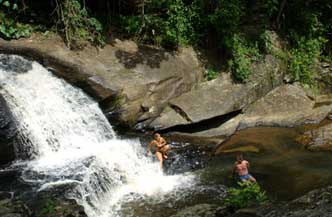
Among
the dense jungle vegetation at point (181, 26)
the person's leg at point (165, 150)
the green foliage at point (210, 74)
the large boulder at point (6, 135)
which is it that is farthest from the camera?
the green foliage at point (210, 74)

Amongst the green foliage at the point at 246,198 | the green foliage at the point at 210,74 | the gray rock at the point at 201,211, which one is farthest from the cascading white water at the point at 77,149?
the green foliage at the point at 210,74

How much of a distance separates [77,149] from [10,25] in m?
4.91

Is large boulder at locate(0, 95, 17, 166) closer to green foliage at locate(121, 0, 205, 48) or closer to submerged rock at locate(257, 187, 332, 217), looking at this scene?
green foliage at locate(121, 0, 205, 48)

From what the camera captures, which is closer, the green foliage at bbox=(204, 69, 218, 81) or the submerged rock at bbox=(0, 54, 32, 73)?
the submerged rock at bbox=(0, 54, 32, 73)

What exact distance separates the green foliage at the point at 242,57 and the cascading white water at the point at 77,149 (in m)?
4.46

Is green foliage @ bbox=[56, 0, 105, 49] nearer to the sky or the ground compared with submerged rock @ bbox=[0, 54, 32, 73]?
nearer to the sky

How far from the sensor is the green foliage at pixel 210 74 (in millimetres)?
16219

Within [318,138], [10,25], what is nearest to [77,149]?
[10,25]

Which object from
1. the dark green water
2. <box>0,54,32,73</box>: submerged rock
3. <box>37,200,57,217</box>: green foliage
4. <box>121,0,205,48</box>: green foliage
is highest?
<box>121,0,205,48</box>: green foliage

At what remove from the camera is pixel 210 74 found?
16281mm

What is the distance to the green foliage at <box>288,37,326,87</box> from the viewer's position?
17609 millimetres

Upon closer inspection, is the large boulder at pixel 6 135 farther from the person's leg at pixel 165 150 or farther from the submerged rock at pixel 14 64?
the person's leg at pixel 165 150

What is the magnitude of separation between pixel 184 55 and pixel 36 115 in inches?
214

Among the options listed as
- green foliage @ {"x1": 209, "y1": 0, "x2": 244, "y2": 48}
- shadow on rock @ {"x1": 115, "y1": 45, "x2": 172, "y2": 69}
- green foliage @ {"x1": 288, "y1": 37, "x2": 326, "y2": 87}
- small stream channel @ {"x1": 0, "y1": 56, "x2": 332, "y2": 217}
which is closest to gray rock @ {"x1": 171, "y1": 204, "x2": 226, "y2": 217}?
small stream channel @ {"x1": 0, "y1": 56, "x2": 332, "y2": 217}
